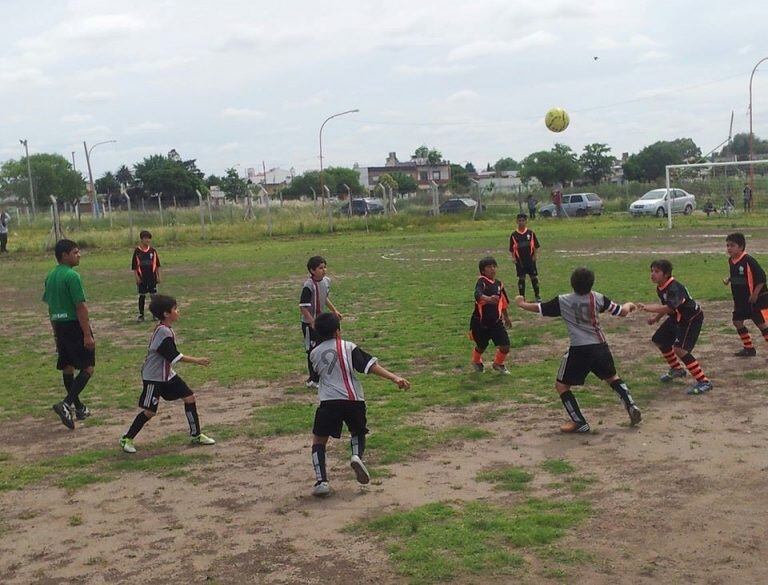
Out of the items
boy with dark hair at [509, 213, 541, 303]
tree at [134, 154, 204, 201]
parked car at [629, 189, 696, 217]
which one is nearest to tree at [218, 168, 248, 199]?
tree at [134, 154, 204, 201]

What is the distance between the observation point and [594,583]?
5.38 m

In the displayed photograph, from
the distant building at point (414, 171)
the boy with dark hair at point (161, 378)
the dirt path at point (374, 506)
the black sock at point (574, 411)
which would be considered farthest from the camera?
the distant building at point (414, 171)

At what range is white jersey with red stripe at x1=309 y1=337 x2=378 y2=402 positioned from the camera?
7371mm

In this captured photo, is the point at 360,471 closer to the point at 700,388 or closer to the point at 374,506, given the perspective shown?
the point at 374,506

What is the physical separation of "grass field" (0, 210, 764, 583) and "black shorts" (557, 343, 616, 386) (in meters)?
0.81

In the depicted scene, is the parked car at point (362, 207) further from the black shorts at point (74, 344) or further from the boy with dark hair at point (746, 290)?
the black shorts at point (74, 344)

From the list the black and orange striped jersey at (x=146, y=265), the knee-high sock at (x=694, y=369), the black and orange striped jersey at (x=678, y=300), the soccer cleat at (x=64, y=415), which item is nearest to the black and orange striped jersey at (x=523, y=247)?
the black and orange striped jersey at (x=146, y=265)

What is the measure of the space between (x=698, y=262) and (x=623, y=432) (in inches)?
617

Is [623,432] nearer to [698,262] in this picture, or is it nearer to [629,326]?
[629,326]

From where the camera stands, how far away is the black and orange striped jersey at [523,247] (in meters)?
17.8

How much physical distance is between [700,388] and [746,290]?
2.18 m

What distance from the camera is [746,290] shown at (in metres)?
11.5

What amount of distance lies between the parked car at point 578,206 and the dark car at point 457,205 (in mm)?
5258

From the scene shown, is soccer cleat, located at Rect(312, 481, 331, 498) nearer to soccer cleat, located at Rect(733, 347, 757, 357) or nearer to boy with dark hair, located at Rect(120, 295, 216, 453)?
boy with dark hair, located at Rect(120, 295, 216, 453)
